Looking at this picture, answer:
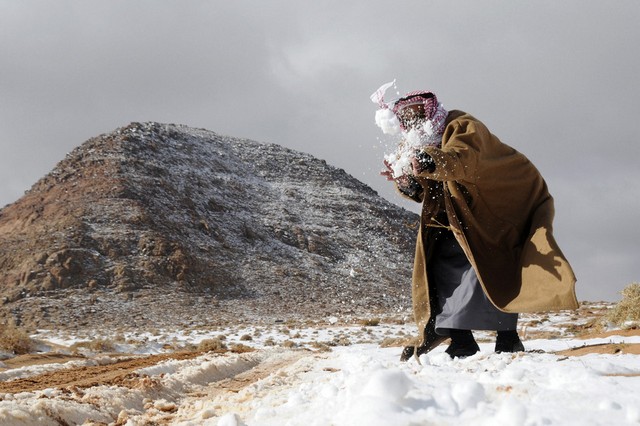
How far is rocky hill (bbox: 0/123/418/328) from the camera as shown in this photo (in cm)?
3066

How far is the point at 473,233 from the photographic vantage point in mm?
4754

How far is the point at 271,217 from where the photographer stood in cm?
4622

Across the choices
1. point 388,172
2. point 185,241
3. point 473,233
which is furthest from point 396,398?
point 185,241

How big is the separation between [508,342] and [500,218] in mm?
884

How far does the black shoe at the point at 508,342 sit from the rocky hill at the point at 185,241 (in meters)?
22.6

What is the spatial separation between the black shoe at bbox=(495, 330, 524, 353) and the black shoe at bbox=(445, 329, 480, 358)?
0.60 ft

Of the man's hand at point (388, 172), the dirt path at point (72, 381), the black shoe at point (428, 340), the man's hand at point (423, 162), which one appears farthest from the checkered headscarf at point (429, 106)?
the dirt path at point (72, 381)

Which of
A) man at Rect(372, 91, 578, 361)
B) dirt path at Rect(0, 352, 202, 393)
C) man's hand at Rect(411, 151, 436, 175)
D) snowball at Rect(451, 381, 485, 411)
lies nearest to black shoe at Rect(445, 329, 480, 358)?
A: man at Rect(372, 91, 578, 361)

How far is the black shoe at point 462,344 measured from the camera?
4.84m

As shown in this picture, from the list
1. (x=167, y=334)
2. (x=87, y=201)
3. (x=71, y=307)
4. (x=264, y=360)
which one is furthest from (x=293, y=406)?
(x=87, y=201)

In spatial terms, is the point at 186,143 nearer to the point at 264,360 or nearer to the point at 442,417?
the point at 264,360

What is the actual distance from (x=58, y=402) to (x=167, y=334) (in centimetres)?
1885

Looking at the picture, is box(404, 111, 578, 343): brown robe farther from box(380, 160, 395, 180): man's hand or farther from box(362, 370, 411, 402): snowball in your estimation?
box(362, 370, 411, 402): snowball

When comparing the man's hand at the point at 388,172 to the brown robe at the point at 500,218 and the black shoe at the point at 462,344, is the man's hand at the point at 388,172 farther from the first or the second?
the black shoe at the point at 462,344
